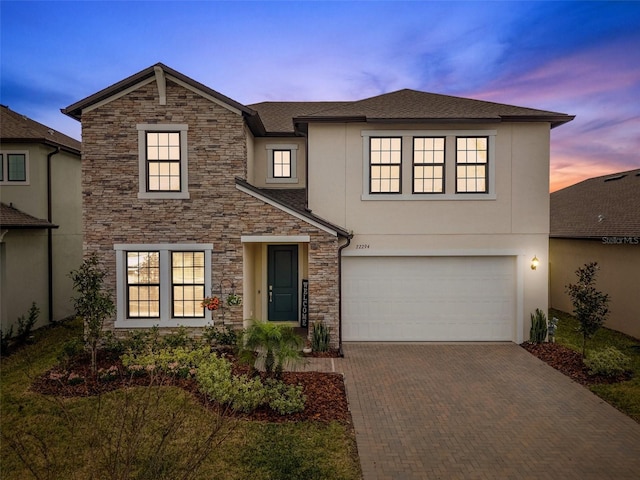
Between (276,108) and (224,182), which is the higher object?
(276,108)

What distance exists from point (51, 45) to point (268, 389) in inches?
886

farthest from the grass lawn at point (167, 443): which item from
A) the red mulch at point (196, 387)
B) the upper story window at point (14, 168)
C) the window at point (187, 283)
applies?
the upper story window at point (14, 168)

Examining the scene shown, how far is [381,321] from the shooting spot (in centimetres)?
1117

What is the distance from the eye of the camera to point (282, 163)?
13.4 metres

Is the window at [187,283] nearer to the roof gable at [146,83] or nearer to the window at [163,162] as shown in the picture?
the window at [163,162]

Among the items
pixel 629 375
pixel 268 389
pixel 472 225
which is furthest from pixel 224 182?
pixel 629 375

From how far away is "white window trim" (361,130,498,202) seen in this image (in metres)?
11.1

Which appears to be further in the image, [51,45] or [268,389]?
[51,45]

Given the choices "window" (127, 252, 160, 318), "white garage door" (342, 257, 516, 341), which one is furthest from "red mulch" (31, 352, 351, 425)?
"white garage door" (342, 257, 516, 341)

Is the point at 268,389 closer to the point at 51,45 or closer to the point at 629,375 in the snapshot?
the point at 629,375

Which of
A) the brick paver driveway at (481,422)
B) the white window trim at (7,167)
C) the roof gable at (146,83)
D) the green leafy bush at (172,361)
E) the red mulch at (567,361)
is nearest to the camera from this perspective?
the brick paver driveway at (481,422)

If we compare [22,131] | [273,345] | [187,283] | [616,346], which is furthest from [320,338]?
[22,131]

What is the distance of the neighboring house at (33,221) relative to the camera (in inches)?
473

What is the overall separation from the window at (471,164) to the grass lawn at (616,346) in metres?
5.41
